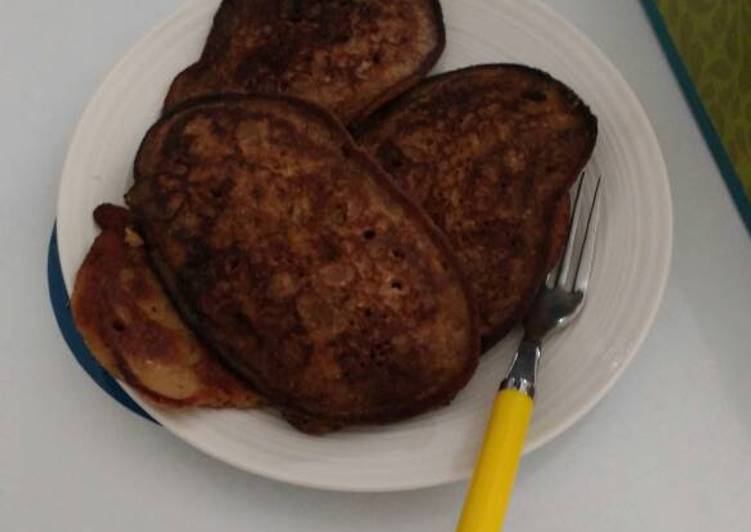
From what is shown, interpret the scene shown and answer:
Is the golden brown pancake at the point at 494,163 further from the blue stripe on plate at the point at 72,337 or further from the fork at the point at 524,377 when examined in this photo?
the blue stripe on plate at the point at 72,337

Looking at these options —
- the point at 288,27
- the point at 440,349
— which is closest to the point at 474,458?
the point at 440,349

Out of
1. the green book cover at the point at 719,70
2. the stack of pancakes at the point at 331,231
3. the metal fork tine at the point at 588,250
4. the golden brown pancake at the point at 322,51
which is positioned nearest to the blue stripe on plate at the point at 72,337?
the stack of pancakes at the point at 331,231

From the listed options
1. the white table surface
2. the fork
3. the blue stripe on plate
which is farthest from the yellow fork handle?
the blue stripe on plate

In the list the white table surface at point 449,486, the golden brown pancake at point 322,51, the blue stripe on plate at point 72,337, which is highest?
the golden brown pancake at point 322,51

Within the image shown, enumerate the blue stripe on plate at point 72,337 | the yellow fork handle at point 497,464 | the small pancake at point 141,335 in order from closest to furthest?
the yellow fork handle at point 497,464 < the small pancake at point 141,335 < the blue stripe on plate at point 72,337

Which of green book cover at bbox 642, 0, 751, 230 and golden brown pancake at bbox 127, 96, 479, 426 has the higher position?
golden brown pancake at bbox 127, 96, 479, 426

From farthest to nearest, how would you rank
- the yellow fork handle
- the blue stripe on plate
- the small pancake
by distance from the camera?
1. the blue stripe on plate
2. the small pancake
3. the yellow fork handle

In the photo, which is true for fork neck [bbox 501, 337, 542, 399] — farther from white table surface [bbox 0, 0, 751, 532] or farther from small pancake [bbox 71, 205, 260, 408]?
small pancake [bbox 71, 205, 260, 408]
